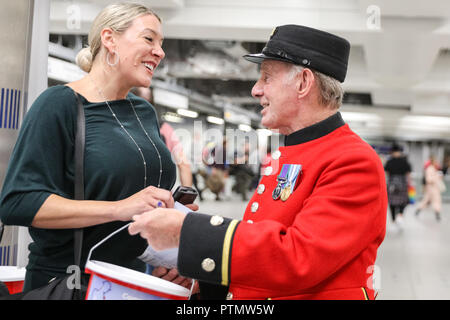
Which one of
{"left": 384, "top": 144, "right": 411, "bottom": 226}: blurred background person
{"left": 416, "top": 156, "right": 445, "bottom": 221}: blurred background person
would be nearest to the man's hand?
{"left": 384, "top": 144, "right": 411, "bottom": 226}: blurred background person

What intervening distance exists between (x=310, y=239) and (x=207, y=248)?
0.22 meters

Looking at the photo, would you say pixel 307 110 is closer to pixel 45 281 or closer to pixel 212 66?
pixel 45 281

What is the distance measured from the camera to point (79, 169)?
1.18m

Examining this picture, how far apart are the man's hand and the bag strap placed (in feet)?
0.80

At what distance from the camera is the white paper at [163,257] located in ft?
4.11

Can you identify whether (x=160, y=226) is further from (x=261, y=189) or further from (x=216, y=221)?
(x=261, y=189)

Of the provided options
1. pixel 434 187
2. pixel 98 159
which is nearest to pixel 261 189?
pixel 98 159

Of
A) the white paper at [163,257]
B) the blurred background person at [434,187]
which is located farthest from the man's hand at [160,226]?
the blurred background person at [434,187]

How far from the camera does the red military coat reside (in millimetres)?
955

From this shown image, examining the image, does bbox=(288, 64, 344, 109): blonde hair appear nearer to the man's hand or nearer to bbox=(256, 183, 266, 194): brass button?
bbox=(256, 183, 266, 194): brass button

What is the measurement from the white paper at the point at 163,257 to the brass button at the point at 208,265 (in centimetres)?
26

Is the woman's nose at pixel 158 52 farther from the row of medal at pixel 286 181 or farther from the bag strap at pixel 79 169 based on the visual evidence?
the row of medal at pixel 286 181

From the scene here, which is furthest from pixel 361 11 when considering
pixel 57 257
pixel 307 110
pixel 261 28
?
pixel 57 257

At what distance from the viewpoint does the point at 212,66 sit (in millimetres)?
7996
